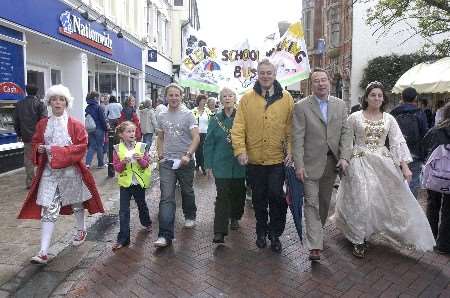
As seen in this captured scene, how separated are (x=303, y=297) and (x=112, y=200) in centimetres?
436

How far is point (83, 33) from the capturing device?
44.1 ft

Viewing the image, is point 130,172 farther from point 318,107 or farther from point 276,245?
point 318,107

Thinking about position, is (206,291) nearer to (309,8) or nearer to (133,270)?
(133,270)

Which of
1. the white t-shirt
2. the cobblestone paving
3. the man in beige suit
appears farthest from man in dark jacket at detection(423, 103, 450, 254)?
the white t-shirt

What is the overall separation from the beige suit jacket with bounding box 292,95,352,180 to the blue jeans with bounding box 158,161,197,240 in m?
1.50

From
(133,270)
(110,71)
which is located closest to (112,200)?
(133,270)

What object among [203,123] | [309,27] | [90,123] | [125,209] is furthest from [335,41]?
[125,209]

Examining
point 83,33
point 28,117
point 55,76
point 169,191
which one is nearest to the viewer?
point 169,191

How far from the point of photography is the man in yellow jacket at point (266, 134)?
15.3 feet

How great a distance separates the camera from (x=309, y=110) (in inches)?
182

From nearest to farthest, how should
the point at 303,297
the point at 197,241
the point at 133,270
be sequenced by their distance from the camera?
the point at 303,297 < the point at 133,270 < the point at 197,241

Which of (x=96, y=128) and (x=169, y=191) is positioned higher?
(x=96, y=128)

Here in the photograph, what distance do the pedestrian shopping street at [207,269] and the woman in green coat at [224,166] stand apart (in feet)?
1.13

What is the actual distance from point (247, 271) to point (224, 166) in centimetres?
127
